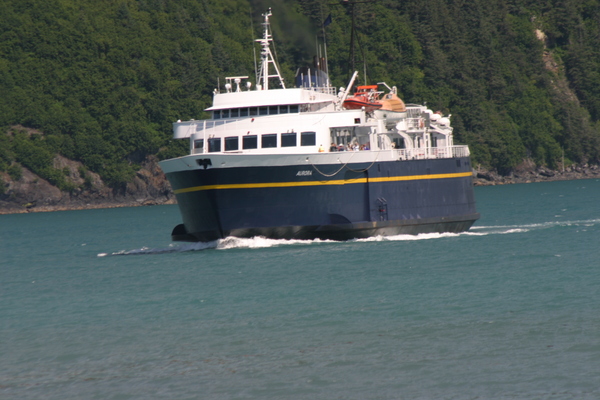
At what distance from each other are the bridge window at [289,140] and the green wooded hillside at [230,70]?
6734 cm

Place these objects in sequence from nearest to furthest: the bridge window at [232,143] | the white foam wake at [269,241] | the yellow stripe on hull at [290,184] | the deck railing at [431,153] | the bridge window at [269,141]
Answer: the yellow stripe on hull at [290,184]
the white foam wake at [269,241]
the bridge window at [269,141]
the bridge window at [232,143]
the deck railing at [431,153]

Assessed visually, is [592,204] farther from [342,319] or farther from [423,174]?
[342,319]

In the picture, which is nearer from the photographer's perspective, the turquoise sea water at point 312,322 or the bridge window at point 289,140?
the turquoise sea water at point 312,322

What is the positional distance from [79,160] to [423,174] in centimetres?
8830

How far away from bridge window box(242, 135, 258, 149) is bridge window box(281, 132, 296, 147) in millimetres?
1077

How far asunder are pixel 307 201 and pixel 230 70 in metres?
99.9

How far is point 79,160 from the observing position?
11819 cm

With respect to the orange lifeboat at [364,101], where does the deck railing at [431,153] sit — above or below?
below

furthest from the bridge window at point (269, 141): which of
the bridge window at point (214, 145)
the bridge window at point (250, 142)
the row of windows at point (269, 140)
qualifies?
the bridge window at point (214, 145)

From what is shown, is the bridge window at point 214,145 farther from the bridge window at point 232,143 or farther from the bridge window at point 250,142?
the bridge window at point 250,142

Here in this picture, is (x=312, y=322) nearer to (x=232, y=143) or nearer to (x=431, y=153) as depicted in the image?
(x=232, y=143)

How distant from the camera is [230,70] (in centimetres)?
13050

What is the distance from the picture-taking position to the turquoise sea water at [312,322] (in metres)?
15.3

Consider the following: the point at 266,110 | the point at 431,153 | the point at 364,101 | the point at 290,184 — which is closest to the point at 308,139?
the point at 266,110
